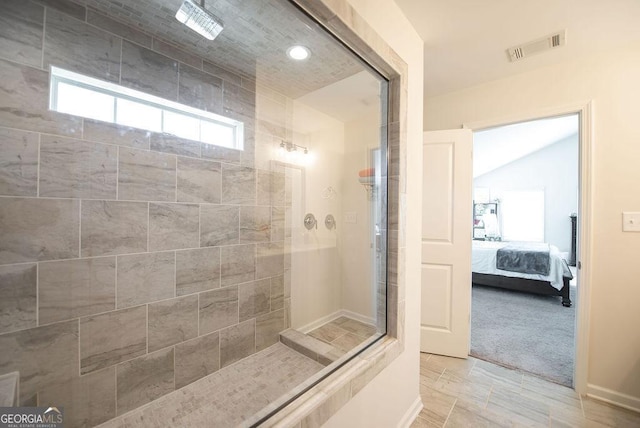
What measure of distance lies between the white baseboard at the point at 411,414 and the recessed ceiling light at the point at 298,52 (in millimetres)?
2390

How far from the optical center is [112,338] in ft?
4.68

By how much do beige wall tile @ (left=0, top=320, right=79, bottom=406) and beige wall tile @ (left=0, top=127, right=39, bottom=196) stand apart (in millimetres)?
683

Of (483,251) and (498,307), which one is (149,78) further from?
(483,251)

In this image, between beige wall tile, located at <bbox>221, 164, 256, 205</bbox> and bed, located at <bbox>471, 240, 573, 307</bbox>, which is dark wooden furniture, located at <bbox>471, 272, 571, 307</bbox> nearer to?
bed, located at <bbox>471, 240, 573, 307</bbox>

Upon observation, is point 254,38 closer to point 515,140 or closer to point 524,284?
point 524,284

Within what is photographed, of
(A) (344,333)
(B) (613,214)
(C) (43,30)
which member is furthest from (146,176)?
(B) (613,214)

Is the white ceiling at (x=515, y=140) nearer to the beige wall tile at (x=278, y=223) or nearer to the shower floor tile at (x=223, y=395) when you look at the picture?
the beige wall tile at (x=278, y=223)

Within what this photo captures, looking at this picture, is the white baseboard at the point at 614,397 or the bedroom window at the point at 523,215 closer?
the white baseboard at the point at 614,397

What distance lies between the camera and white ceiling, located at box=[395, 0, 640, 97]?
1429mm

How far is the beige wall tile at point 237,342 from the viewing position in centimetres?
190

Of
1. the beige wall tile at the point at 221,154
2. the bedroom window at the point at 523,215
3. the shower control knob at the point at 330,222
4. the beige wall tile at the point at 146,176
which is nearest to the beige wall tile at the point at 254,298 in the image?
the shower control knob at the point at 330,222

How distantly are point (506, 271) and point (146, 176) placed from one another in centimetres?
499

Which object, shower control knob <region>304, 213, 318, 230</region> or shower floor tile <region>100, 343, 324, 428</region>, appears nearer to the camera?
shower floor tile <region>100, 343, 324, 428</region>

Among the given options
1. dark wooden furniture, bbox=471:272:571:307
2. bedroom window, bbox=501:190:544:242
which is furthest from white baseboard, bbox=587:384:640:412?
bedroom window, bbox=501:190:544:242
